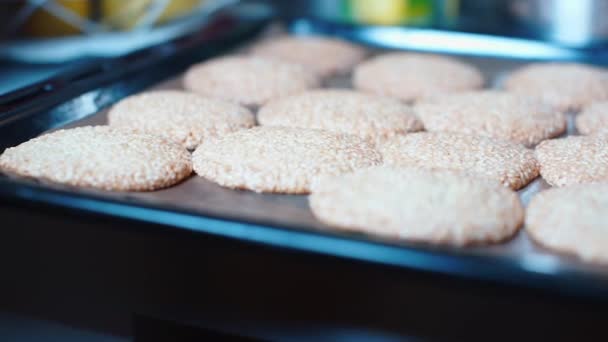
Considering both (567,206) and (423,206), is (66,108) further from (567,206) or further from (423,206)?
(567,206)

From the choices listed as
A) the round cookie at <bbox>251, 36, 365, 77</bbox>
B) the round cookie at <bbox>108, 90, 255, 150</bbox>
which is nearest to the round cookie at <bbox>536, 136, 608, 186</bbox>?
the round cookie at <bbox>108, 90, 255, 150</bbox>

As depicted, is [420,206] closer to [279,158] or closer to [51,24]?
[279,158]

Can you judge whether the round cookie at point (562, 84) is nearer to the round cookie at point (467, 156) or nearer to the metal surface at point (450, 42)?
the metal surface at point (450, 42)

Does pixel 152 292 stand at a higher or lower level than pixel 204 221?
lower

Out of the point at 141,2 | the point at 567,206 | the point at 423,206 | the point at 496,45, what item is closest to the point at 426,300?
the point at 423,206

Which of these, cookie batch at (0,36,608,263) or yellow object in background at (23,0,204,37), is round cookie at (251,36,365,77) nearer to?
cookie batch at (0,36,608,263)

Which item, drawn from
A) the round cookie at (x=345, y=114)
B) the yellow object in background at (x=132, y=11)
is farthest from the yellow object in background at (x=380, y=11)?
the round cookie at (x=345, y=114)
